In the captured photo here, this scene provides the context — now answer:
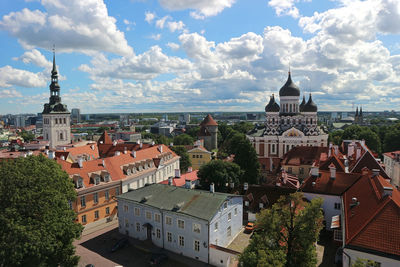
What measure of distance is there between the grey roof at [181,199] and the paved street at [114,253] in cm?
441

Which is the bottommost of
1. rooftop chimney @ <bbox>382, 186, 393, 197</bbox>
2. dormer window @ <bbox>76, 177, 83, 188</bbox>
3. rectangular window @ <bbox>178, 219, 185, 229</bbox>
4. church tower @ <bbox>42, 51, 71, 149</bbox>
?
rectangular window @ <bbox>178, 219, 185, 229</bbox>

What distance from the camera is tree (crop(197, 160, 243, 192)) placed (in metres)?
39.9

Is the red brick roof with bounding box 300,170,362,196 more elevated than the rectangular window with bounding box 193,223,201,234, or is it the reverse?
the red brick roof with bounding box 300,170,362,196

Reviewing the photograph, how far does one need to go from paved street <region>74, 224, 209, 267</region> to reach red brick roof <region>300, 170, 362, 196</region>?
1532cm

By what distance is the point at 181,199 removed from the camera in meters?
29.1

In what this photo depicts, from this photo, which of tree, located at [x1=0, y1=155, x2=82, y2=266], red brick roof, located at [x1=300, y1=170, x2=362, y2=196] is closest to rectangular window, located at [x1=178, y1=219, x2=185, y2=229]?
tree, located at [x1=0, y1=155, x2=82, y2=266]

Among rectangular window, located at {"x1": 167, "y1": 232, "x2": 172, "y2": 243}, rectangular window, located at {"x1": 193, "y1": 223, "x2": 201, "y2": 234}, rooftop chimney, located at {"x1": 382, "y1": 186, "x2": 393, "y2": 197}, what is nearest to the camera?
rooftop chimney, located at {"x1": 382, "y1": 186, "x2": 393, "y2": 197}

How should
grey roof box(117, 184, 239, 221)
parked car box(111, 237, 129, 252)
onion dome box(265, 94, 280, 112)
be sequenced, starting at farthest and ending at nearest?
onion dome box(265, 94, 280, 112)
parked car box(111, 237, 129, 252)
grey roof box(117, 184, 239, 221)

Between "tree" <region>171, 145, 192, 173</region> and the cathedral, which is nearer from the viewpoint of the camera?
"tree" <region>171, 145, 192, 173</region>

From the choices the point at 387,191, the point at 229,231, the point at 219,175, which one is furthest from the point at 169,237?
the point at 387,191

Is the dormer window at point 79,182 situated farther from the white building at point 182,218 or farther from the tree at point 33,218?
the tree at point 33,218

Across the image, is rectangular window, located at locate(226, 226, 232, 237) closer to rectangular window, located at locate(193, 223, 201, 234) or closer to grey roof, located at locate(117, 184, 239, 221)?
grey roof, located at locate(117, 184, 239, 221)

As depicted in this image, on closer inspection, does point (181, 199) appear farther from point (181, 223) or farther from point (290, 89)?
point (290, 89)

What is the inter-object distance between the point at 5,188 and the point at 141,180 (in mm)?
22902
